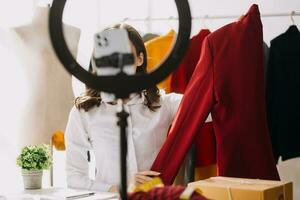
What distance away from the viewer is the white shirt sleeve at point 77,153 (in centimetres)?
176

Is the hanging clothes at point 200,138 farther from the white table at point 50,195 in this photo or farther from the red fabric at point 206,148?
the white table at point 50,195

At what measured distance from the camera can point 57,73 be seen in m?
2.41

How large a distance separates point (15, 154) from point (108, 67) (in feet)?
5.85

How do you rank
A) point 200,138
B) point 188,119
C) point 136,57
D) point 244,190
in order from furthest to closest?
point 200,138 → point 188,119 → point 244,190 → point 136,57

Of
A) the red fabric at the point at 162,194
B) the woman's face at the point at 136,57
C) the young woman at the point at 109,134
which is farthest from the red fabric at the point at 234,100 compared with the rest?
the red fabric at the point at 162,194

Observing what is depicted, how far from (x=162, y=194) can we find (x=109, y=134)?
3.15 ft

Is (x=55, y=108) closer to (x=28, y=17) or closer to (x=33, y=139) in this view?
(x=33, y=139)

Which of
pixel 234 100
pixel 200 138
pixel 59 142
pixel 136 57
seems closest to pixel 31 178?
pixel 59 142

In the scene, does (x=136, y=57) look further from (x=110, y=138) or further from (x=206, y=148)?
(x=206, y=148)

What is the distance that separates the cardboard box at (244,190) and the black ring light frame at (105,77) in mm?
556

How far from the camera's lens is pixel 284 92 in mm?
2189

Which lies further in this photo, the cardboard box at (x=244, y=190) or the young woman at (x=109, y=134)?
the young woman at (x=109, y=134)

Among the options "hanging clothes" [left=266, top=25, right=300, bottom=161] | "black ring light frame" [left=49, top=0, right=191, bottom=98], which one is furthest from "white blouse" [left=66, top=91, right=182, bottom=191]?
"black ring light frame" [left=49, top=0, right=191, bottom=98]

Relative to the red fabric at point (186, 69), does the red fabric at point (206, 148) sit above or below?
below
